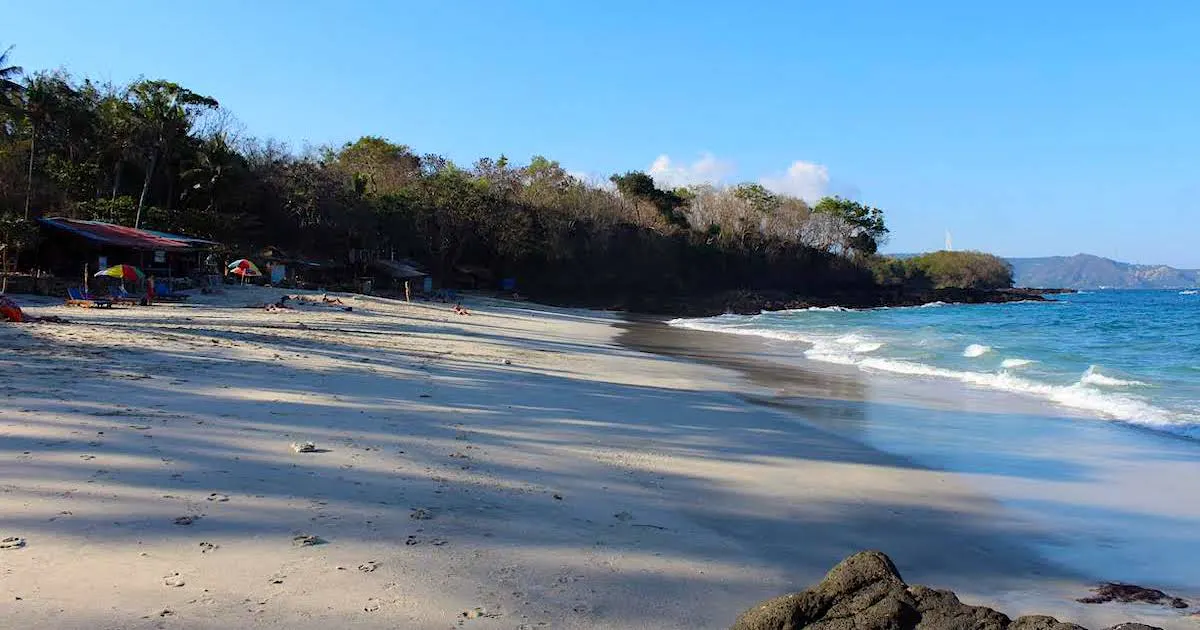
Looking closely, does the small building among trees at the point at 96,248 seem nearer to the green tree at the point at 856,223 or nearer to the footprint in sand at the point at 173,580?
the footprint in sand at the point at 173,580

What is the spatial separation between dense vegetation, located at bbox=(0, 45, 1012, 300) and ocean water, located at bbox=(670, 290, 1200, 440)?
64.3ft

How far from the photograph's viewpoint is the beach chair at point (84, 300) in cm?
1909

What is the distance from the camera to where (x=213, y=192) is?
39.0 metres

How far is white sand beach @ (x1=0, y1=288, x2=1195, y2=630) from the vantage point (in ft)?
12.3

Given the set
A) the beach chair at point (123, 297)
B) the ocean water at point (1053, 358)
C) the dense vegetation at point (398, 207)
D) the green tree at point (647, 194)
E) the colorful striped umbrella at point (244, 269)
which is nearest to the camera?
the ocean water at point (1053, 358)

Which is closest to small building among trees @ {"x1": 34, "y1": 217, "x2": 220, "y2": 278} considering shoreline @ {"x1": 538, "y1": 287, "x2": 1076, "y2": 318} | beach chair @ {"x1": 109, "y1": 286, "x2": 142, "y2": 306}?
beach chair @ {"x1": 109, "y1": 286, "x2": 142, "y2": 306}

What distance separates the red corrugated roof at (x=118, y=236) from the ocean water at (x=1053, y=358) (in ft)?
71.7

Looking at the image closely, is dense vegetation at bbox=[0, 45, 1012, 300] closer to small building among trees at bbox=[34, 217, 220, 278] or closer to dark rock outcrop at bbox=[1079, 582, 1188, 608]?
small building among trees at bbox=[34, 217, 220, 278]

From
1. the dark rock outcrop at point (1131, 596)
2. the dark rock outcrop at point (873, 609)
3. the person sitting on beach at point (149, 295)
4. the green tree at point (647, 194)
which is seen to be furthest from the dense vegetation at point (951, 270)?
the dark rock outcrop at point (873, 609)

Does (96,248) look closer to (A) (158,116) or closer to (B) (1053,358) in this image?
(A) (158,116)

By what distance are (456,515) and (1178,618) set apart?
4.41 meters

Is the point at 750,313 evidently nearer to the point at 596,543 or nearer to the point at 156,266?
the point at 156,266

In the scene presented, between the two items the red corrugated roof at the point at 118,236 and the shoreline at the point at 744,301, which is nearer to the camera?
the red corrugated roof at the point at 118,236

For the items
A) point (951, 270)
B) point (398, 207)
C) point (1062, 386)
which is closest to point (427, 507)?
point (1062, 386)
